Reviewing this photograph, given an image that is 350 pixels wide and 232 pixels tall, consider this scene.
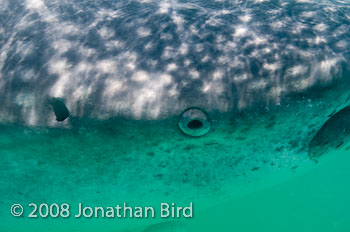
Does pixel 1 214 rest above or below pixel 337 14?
below

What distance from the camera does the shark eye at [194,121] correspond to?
1.94m

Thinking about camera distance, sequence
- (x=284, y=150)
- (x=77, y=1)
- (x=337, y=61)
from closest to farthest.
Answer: (x=337, y=61) → (x=284, y=150) → (x=77, y=1)

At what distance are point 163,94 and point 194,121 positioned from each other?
0.29 meters

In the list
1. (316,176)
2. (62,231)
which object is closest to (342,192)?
(316,176)

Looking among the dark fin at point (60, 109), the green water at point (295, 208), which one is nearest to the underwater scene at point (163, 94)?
the dark fin at point (60, 109)

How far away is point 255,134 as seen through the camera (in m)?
2.11

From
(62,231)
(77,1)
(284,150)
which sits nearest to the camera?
(284,150)

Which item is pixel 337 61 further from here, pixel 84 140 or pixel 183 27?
pixel 84 140

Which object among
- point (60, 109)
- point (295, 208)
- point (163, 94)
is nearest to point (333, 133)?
point (163, 94)

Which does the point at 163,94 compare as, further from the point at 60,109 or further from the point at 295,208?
the point at 295,208

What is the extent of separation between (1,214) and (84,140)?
1918 millimetres

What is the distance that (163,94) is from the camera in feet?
6.48

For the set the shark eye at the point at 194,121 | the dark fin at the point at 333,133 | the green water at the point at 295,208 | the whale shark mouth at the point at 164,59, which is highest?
the whale shark mouth at the point at 164,59

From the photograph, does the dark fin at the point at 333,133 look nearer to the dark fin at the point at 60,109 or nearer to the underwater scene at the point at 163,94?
the underwater scene at the point at 163,94
